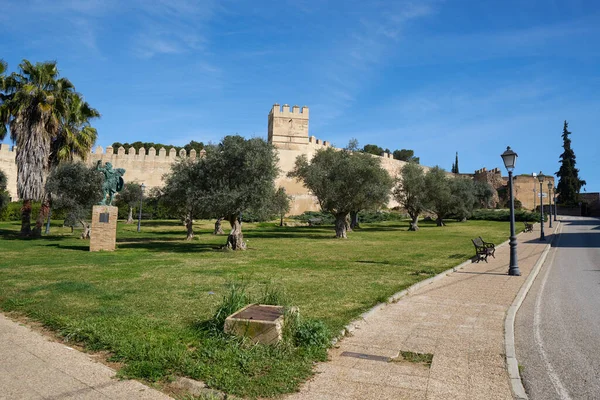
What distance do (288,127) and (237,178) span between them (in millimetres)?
40666

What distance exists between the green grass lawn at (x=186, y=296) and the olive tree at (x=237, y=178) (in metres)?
1.65

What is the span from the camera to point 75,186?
916 inches

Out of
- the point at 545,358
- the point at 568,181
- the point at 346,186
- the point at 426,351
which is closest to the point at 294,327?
the point at 426,351

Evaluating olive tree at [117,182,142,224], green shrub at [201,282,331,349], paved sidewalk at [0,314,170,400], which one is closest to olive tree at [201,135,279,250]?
green shrub at [201,282,331,349]

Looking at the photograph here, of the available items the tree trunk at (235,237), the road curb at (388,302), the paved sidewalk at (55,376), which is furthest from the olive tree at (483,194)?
the paved sidewalk at (55,376)

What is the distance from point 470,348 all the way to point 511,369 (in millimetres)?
759

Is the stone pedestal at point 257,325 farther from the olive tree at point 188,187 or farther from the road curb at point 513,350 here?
the olive tree at point 188,187

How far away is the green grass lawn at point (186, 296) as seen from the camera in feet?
14.6

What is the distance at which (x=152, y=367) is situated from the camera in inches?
172

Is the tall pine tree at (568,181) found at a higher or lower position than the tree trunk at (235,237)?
higher

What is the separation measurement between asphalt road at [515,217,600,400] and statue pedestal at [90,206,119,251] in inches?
564

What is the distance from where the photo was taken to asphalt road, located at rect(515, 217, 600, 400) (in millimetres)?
4301

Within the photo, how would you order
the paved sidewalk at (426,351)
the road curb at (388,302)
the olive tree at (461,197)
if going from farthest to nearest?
the olive tree at (461,197) < the road curb at (388,302) < the paved sidewalk at (426,351)

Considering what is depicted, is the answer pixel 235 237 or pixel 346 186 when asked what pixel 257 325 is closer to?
pixel 235 237
